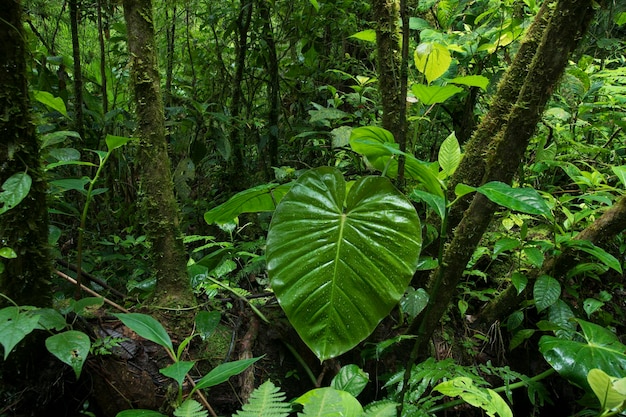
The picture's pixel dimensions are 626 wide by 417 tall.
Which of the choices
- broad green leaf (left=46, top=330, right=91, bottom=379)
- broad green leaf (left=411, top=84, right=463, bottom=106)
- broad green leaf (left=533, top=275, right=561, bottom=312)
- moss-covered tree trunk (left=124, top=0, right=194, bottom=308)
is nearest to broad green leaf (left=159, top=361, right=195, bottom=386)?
broad green leaf (left=46, top=330, right=91, bottom=379)

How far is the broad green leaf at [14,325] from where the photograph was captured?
32.1 inches

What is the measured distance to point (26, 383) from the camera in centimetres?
108

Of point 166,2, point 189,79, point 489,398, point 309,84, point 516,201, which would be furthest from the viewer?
point 189,79

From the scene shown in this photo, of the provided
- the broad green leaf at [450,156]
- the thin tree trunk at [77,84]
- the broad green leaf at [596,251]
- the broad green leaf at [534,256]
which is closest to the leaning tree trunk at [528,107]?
the broad green leaf at [450,156]

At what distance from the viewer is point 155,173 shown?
4.43 feet

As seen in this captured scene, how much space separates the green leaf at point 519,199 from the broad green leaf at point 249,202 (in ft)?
2.16

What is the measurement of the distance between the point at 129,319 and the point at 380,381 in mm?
927

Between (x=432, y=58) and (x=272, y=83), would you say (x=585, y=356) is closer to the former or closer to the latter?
(x=432, y=58)

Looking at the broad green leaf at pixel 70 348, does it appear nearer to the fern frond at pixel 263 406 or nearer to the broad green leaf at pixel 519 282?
the fern frond at pixel 263 406

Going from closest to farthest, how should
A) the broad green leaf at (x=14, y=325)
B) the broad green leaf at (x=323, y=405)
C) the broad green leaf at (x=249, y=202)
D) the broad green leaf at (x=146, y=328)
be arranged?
the broad green leaf at (x=323, y=405) → the broad green leaf at (x=14, y=325) → the broad green leaf at (x=146, y=328) → the broad green leaf at (x=249, y=202)

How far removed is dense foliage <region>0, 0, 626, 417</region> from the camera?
3.18 feet

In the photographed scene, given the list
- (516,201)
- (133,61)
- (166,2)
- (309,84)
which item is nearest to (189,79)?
(166,2)

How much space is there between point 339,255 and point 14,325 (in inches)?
30.0

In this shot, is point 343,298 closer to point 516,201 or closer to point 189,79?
point 516,201
